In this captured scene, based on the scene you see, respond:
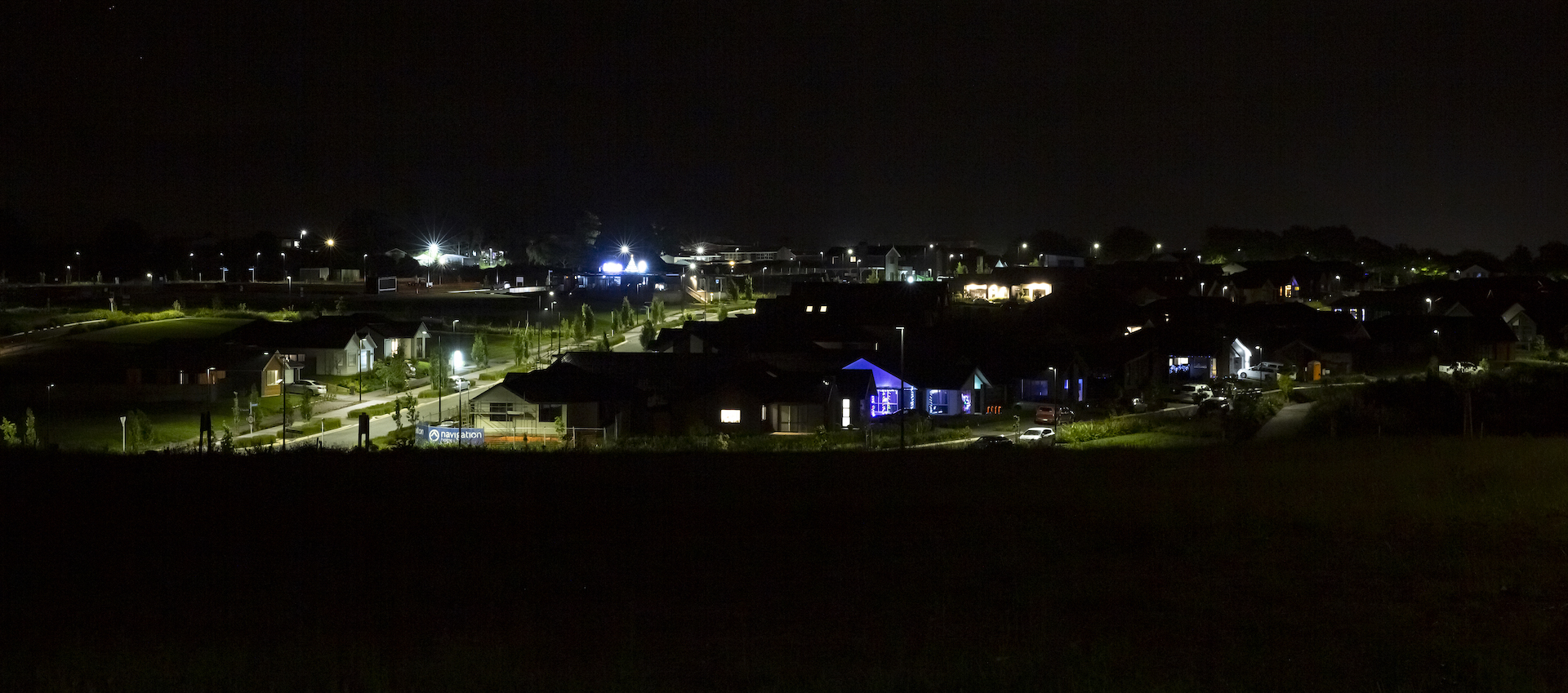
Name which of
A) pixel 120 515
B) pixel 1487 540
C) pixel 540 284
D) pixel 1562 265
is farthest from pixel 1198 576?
pixel 1562 265

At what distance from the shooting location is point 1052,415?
24344mm

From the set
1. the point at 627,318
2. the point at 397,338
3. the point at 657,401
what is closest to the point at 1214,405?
the point at 657,401

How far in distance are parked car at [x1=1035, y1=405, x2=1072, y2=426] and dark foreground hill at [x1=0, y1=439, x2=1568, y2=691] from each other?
12.9m

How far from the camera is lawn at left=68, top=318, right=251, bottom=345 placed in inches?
1415

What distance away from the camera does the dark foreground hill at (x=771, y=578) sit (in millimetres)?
5004

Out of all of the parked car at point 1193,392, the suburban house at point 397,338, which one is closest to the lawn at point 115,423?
the suburban house at point 397,338

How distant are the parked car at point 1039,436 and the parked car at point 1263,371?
12.5 meters

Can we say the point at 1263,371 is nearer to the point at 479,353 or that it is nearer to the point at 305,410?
the point at 479,353

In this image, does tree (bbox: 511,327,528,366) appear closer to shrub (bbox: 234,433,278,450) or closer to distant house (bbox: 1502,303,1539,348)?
shrub (bbox: 234,433,278,450)

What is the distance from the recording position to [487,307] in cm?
4981

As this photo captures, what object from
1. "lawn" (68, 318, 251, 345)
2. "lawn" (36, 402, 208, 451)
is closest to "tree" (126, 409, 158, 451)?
"lawn" (36, 402, 208, 451)

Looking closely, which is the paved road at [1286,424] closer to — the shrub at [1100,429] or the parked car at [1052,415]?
the shrub at [1100,429]

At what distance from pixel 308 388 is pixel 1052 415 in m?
18.0

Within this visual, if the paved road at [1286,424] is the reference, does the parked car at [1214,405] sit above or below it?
above
